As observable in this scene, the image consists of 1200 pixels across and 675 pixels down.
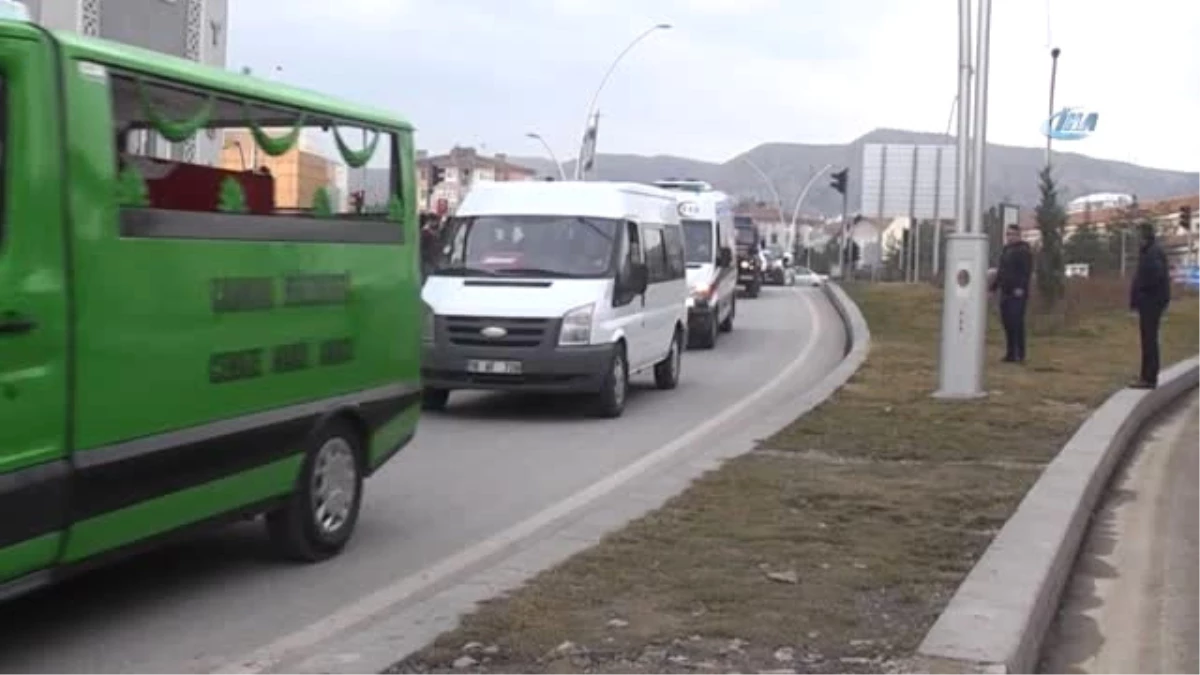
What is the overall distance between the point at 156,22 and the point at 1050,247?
57.3 ft

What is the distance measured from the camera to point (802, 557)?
786 centimetres

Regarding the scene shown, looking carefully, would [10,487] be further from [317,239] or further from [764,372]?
[764,372]

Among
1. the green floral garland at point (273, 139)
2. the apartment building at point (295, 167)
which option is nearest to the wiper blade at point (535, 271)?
the apartment building at point (295, 167)

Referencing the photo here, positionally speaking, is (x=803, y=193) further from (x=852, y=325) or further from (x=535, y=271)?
(x=535, y=271)

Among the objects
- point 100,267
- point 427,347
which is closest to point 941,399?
point 427,347

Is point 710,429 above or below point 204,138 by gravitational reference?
below

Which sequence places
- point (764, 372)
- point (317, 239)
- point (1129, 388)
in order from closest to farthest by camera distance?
point (317, 239) < point (1129, 388) < point (764, 372)

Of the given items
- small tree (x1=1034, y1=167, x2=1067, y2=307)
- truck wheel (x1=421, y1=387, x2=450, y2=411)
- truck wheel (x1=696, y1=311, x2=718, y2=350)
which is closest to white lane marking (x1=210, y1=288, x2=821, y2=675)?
truck wheel (x1=421, y1=387, x2=450, y2=411)

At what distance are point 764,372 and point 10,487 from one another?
613 inches

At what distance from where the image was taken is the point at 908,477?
10742 millimetres

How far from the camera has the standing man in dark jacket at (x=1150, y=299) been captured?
16984mm

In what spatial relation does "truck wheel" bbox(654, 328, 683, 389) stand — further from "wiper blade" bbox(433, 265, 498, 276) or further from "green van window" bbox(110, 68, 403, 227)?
"green van window" bbox(110, 68, 403, 227)

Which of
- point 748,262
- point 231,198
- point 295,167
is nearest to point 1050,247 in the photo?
point 748,262

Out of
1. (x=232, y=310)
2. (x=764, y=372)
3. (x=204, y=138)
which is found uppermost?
(x=204, y=138)
